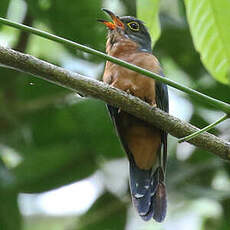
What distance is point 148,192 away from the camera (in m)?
3.60

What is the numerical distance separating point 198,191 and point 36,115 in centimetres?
130

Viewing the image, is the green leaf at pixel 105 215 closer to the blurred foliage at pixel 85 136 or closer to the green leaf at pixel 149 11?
the blurred foliage at pixel 85 136

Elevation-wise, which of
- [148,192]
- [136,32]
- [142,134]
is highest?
[136,32]

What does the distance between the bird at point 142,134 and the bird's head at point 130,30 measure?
0.37ft

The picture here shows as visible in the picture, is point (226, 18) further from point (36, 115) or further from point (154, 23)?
point (36, 115)

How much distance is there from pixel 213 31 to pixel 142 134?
4.19ft

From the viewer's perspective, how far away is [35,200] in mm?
5766

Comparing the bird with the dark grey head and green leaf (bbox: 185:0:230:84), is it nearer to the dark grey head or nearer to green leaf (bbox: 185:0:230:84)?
the dark grey head

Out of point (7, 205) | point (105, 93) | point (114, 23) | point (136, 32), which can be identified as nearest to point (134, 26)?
point (136, 32)

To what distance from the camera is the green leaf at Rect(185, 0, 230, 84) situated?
8.09 ft

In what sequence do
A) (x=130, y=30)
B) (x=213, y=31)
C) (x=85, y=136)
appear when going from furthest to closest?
(x=130, y=30) → (x=85, y=136) → (x=213, y=31)

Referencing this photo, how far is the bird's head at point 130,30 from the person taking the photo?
13.6ft

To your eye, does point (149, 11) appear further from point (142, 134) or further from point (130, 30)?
point (130, 30)

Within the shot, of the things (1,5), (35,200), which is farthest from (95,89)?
(35,200)
